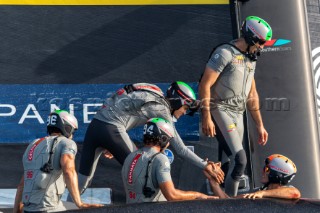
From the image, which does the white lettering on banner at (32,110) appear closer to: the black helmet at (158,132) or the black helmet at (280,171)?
the black helmet at (158,132)

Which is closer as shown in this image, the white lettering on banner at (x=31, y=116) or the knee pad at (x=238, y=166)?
the knee pad at (x=238, y=166)

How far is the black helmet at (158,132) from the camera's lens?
7074 mm

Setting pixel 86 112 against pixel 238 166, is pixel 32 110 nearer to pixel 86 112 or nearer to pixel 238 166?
pixel 86 112

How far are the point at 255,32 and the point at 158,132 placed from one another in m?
1.55

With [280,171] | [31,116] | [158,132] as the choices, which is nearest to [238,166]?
[280,171]

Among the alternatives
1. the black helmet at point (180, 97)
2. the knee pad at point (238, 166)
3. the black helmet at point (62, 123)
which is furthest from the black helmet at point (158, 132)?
the knee pad at point (238, 166)

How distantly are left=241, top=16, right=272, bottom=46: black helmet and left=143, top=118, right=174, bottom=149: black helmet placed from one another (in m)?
1.40

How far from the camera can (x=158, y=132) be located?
7094 mm

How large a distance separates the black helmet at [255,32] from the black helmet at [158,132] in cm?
140

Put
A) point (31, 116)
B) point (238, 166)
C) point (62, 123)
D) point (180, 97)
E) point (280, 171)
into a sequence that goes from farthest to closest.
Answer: point (31, 116) < point (238, 166) < point (180, 97) < point (62, 123) < point (280, 171)

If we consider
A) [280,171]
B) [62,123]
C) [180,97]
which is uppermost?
[180,97]

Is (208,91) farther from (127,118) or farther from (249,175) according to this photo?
(249,175)

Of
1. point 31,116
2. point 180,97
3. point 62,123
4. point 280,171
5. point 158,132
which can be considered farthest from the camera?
point 31,116

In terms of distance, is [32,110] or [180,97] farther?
[32,110]
